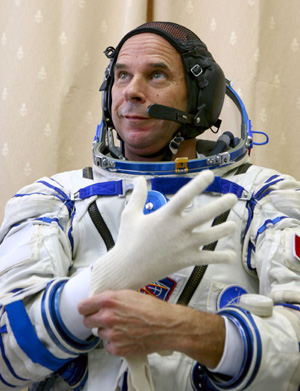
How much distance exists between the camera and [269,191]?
1.40 meters

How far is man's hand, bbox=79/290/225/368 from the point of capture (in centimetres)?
98

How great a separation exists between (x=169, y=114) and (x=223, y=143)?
0.71ft

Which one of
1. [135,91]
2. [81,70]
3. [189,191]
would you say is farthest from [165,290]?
[81,70]

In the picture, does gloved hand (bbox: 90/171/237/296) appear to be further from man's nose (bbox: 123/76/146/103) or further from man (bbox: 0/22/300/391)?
man's nose (bbox: 123/76/146/103)

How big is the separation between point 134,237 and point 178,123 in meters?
0.54

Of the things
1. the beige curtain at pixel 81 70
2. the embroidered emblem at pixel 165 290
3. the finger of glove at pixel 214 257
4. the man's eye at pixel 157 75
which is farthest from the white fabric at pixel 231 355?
the beige curtain at pixel 81 70

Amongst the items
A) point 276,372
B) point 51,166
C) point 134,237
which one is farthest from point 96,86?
point 276,372

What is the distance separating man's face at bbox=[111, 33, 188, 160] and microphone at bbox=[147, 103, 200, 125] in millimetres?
40

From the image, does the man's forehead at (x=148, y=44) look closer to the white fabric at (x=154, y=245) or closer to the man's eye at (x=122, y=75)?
the man's eye at (x=122, y=75)

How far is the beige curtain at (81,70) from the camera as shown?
2139 mm

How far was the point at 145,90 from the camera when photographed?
146 centimetres

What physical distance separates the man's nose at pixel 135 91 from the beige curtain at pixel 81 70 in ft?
2.55

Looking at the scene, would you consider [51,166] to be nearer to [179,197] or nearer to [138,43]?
[138,43]

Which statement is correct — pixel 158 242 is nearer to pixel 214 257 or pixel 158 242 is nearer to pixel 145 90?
pixel 214 257
